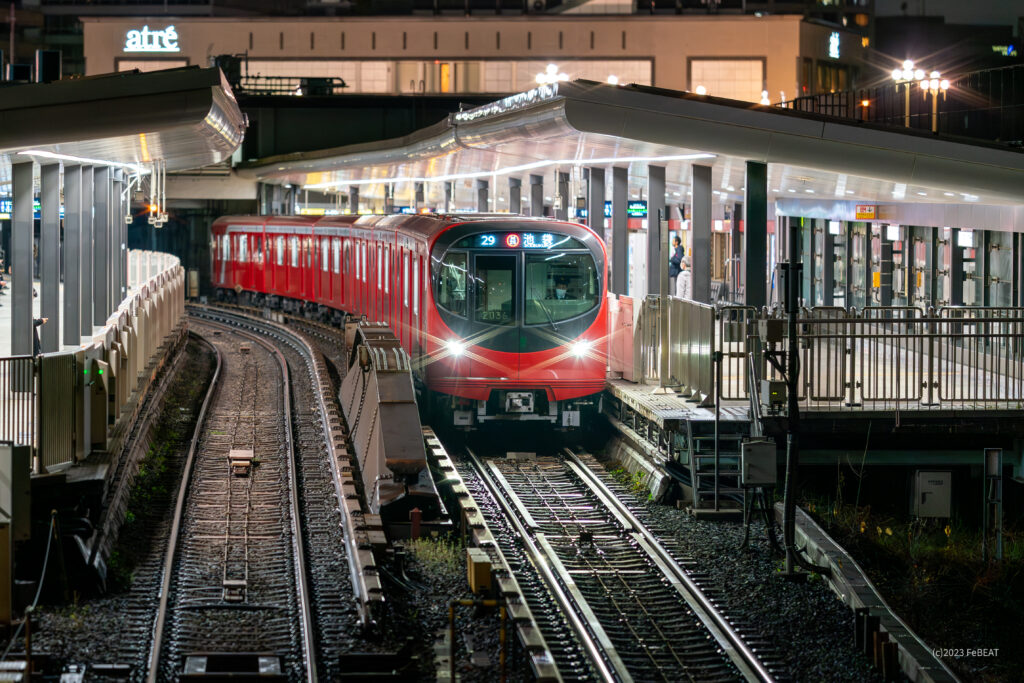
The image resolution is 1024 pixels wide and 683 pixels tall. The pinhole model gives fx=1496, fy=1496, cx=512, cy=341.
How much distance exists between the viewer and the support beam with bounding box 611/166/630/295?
21391 millimetres

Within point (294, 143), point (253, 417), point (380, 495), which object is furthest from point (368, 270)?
point (294, 143)

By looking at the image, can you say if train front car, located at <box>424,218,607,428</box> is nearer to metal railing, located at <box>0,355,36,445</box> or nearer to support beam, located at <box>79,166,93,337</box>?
support beam, located at <box>79,166,93,337</box>

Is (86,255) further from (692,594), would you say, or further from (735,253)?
(735,253)

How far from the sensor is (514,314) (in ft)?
56.2

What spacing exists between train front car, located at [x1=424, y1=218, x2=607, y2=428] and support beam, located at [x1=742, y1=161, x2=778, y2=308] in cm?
169

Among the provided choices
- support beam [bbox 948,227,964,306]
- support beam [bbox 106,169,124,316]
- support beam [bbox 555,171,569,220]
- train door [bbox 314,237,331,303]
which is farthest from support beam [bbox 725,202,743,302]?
support beam [bbox 106,169,124,316]

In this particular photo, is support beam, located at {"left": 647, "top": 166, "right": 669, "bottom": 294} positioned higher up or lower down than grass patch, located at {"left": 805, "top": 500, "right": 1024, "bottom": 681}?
higher up

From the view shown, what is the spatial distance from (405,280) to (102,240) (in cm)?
642

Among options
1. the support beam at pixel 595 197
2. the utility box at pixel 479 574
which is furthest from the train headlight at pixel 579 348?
the utility box at pixel 479 574

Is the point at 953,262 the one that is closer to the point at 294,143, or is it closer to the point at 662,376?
the point at 662,376

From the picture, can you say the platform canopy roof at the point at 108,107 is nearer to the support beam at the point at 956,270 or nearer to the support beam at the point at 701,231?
the support beam at the point at 701,231

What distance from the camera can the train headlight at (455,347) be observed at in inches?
675

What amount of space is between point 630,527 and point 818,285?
573 inches

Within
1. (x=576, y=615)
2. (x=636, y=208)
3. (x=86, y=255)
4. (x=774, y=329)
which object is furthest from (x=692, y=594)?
(x=86, y=255)
